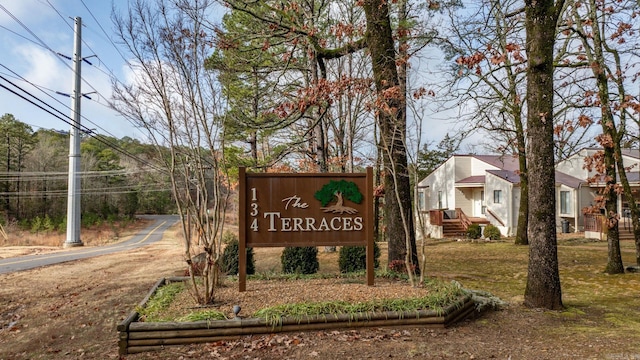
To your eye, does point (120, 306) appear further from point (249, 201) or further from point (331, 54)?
point (331, 54)

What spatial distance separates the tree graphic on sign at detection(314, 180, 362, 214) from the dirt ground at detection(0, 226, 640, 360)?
1.65 metres

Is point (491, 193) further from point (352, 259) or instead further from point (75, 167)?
point (75, 167)

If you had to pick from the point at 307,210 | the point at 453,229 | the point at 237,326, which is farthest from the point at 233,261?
the point at 453,229

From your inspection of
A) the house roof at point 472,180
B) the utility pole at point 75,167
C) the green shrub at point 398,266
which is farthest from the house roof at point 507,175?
the utility pole at point 75,167

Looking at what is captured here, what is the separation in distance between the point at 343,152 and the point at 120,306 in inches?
490

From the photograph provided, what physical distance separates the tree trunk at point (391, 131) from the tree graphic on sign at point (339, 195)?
3.92 ft

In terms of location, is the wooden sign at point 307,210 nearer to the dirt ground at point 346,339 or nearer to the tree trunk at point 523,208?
the dirt ground at point 346,339

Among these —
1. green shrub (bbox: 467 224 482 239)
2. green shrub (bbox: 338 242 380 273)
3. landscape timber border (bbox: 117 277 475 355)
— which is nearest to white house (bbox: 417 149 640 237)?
green shrub (bbox: 467 224 482 239)

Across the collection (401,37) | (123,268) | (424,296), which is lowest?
(123,268)

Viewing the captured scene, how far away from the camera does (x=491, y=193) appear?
24500 millimetres

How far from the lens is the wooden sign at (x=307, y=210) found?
6.27 metres

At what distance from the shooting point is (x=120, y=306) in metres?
7.21

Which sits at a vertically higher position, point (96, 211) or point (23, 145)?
point (23, 145)

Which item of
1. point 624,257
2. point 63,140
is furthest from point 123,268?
point 63,140
